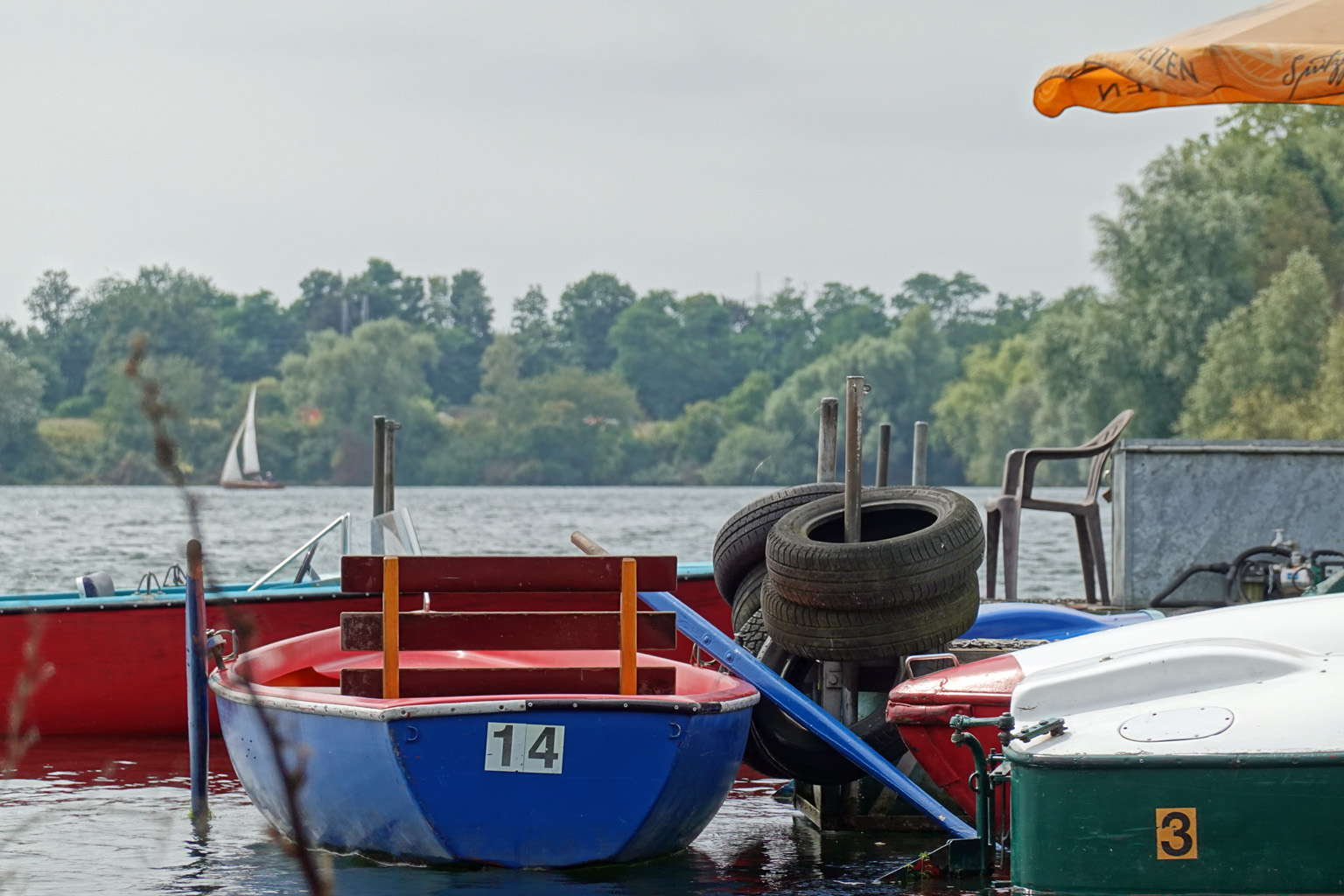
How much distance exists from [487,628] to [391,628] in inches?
14.4

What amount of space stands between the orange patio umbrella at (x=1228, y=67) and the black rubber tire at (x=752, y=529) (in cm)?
239

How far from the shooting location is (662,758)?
6.50 meters

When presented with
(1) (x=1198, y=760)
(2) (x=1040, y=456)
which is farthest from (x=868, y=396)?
(1) (x=1198, y=760)

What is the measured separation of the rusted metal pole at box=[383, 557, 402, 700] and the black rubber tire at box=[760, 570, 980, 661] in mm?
2024

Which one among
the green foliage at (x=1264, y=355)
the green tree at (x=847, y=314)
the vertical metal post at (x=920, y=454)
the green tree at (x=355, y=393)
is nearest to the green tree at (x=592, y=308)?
the green tree at (x=847, y=314)

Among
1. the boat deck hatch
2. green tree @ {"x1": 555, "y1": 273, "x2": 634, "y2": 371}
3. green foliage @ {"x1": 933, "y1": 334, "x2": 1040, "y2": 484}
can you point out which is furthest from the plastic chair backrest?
green tree @ {"x1": 555, "y1": 273, "x2": 634, "y2": 371}

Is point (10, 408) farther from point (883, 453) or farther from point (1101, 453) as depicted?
point (883, 453)

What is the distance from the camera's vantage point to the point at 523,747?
6.35m

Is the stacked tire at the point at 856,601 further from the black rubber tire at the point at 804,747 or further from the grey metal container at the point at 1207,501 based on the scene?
the grey metal container at the point at 1207,501

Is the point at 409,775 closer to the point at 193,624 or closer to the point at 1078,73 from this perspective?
the point at 193,624

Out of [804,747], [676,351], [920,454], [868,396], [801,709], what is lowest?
[804,747]

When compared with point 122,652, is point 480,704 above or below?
above

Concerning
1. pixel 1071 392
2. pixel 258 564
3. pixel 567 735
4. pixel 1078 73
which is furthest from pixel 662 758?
pixel 1071 392

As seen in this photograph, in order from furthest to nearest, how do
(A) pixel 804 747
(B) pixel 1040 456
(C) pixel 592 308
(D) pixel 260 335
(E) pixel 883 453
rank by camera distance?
(C) pixel 592 308
(D) pixel 260 335
(E) pixel 883 453
(B) pixel 1040 456
(A) pixel 804 747
